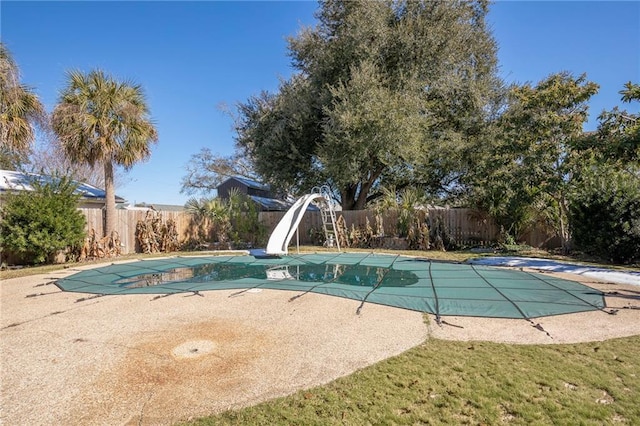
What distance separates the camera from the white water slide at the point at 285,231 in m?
10.6

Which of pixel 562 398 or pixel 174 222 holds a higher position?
pixel 174 222

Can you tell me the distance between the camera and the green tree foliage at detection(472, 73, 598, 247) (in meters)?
10.2

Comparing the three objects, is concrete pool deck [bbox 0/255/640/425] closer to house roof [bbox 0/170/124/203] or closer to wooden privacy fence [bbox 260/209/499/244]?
wooden privacy fence [bbox 260/209/499/244]

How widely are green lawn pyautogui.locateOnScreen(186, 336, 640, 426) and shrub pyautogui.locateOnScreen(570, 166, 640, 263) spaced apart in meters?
7.06

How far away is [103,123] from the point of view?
11062mm

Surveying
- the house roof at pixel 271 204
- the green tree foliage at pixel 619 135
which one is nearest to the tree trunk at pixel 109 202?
the house roof at pixel 271 204

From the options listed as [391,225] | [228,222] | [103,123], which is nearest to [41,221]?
[103,123]

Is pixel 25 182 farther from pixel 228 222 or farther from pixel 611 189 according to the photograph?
pixel 611 189

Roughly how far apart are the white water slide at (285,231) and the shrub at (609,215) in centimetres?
780

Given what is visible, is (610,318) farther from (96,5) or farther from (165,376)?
(96,5)

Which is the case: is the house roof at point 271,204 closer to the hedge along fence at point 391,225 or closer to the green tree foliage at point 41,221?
the hedge along fence at point 391,225

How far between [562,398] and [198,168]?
32308 millimetres

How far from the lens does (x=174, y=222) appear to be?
1328 centimetres

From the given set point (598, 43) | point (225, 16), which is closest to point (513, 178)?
point (598, 43)
